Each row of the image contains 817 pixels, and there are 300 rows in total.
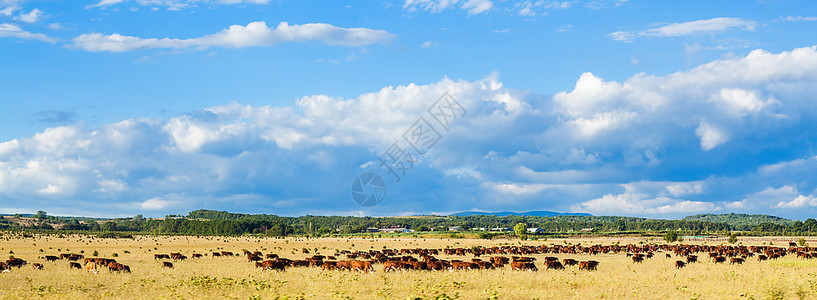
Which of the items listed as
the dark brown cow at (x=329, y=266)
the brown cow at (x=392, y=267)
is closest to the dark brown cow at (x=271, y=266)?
the dark brown cow at (x=329, y=266)

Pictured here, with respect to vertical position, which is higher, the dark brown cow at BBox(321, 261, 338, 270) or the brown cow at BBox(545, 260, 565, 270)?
the dark brown cow at BBox(321, 261, 338, 270)

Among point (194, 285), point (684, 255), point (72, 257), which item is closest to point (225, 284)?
point (194, 285)

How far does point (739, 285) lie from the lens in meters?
27.2

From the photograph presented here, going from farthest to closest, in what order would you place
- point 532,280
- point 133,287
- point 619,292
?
point 532,280 → point 133,287 → point 619,292

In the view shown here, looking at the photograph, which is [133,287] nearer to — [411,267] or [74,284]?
[74,284]

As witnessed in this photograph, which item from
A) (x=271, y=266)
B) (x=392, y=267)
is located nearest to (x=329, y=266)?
(x=271, y=266)

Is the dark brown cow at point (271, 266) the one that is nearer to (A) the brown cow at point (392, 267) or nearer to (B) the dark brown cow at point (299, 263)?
(B) the dark brown cow at point (299, 263)

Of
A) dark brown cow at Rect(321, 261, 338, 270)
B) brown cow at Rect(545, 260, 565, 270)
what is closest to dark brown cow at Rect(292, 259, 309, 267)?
dark brown cow at Rect(321, 261, 338, 270)

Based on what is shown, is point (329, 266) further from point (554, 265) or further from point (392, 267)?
point (554, 265)

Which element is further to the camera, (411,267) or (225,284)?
(411,267)

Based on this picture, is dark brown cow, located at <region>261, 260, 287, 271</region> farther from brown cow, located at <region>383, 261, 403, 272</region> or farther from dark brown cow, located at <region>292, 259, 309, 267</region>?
brown cow, located at <region>383, 261, 403, 272</region>

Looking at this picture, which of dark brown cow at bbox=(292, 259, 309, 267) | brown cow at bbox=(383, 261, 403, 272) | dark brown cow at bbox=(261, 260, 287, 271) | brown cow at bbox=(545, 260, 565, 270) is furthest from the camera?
brown cow at bbox=(545, 260, 565, 270)

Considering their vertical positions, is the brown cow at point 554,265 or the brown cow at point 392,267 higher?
the brown cow at point 392,267

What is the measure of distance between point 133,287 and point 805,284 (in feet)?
93.3
